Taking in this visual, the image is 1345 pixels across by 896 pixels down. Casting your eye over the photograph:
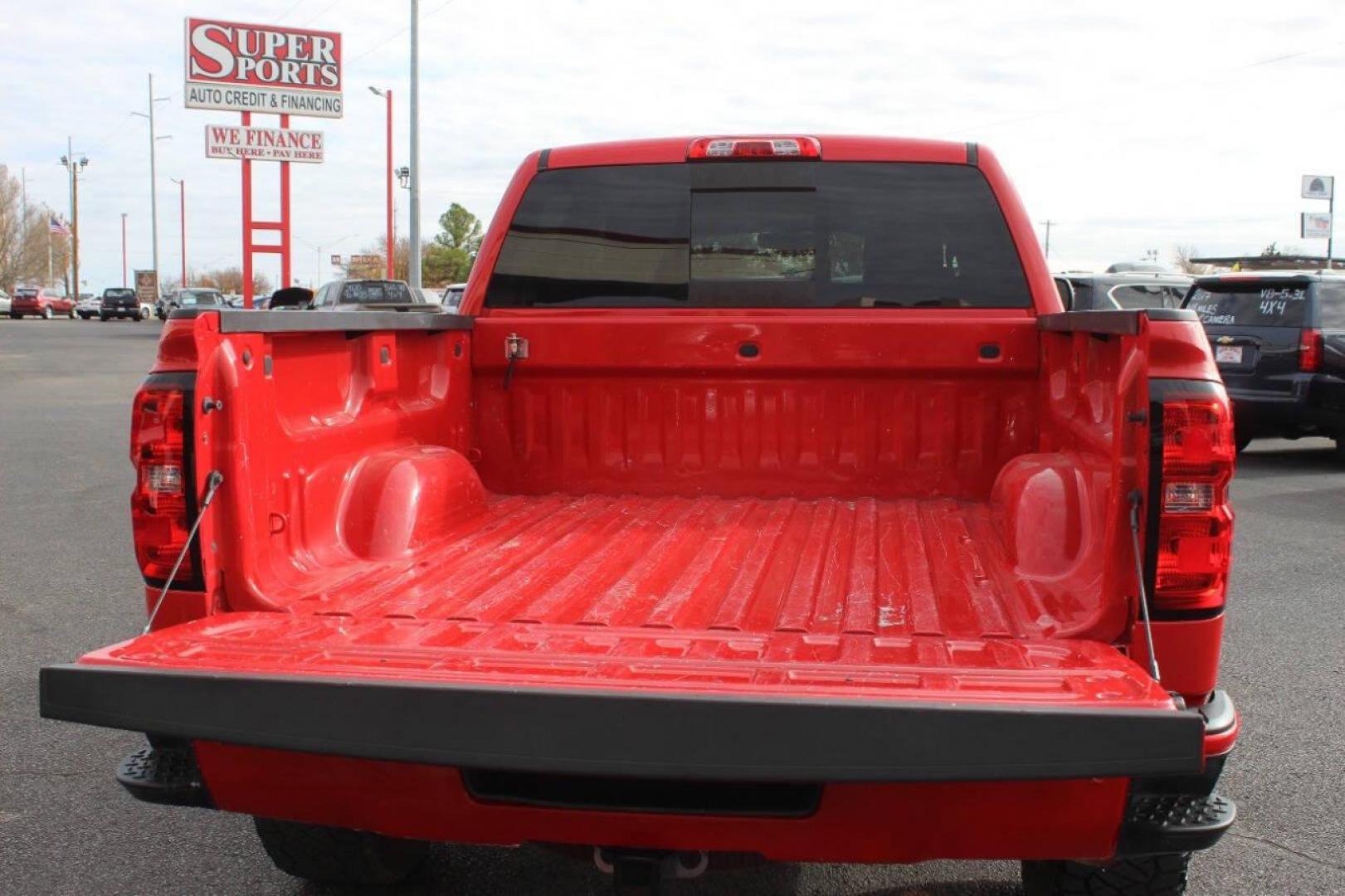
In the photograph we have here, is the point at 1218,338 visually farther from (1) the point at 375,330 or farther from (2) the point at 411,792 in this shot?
(2) the point at 411,792

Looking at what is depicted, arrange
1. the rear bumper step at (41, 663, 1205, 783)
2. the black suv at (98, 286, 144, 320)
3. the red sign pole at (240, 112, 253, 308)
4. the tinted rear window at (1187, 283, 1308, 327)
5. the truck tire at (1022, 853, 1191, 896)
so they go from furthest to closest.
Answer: the black suv at (98, 286, 144, 320) < the red sign pole at (240, 112, 253, 308) < the tinted rear window at (1187, 283, 1308, 327) < the truck tire at (1022, 853, 1191, 896) < the rear bumper step at (41, 663, 1205, 783)

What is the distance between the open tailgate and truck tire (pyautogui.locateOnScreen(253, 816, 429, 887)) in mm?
888

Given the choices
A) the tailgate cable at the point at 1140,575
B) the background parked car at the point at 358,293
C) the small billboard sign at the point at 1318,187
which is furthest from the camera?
the small billboard sign at the point at 1318,187

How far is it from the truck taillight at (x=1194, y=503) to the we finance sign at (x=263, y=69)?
29.9 meters

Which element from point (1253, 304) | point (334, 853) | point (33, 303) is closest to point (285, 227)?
point (1253, 304)

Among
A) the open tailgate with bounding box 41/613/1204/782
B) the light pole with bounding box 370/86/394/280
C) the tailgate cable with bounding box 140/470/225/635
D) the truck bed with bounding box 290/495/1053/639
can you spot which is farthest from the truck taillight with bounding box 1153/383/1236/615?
the light pole with bounding box 370/86/394/280

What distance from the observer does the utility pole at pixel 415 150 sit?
31.5 metres

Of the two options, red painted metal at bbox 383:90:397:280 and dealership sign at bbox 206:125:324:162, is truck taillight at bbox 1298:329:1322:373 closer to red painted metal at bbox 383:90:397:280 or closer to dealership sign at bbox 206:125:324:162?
dealership sign at bbox 206:125:324:162

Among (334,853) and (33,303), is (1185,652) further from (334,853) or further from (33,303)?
(33,303)

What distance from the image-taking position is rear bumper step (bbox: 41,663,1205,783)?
216cm

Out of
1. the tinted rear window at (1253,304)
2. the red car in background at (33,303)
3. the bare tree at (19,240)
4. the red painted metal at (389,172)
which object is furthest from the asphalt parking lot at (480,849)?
the bare tree at (19,240)

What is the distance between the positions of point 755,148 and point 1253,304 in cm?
932

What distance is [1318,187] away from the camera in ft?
137

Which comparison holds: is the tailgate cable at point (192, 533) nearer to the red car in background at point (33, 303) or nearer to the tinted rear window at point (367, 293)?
the tinted rear window at point (367, 293)
